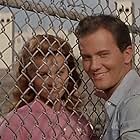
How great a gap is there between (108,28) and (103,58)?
0.17 metres

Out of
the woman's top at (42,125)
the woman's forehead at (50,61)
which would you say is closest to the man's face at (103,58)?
the woman's forehead at (50,61)

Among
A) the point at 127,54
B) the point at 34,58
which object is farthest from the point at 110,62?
the point at 34,58

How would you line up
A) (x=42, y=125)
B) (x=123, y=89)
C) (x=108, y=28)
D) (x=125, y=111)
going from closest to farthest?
(x=125, y=111) < (x=123, y=89) < (x=108, y=28) < (x=42, y=125)

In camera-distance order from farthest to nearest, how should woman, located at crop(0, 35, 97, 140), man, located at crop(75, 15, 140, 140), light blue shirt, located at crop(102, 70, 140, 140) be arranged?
woman, located at crop(0, 35, 97, 140) < man, located at crop(75, 15, 140, 140) < light blue shirt, located at crop(102, 70, 140, 140)

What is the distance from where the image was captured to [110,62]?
2.47 metres

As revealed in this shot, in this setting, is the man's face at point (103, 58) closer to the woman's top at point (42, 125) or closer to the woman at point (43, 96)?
the woman at point (43, 96)

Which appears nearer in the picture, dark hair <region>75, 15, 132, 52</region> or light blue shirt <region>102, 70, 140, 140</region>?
light blue shirt <region>102, 70, 140, 140</region>

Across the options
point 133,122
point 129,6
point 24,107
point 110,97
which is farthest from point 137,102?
point 129,6

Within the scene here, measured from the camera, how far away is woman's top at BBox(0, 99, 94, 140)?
103 inches

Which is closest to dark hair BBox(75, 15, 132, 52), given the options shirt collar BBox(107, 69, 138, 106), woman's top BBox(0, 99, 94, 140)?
shirt collar BBox(107, 69, 138, 106)

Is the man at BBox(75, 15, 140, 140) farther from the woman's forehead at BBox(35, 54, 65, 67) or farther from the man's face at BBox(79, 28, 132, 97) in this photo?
the woman's forehead at BBox(35, 54, 65, 67)

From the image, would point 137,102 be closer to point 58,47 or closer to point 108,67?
point 108,67

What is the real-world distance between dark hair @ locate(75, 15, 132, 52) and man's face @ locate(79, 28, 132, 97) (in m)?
0.03

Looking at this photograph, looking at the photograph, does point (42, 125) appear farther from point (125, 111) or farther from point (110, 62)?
point (125, 111)
